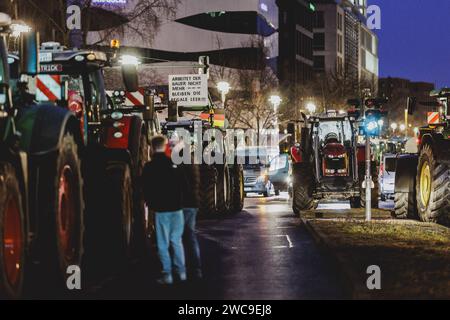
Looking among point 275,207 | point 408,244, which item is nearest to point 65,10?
point 275,207

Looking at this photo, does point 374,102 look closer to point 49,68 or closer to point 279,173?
point 49,68

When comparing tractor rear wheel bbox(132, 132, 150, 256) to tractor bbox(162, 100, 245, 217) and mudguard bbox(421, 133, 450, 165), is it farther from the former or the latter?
tractor bbox(162, 100, 245, 217)

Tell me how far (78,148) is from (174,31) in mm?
85151

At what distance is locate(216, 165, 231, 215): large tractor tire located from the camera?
29156 mm

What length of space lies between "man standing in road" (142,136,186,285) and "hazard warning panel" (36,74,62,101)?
1405 mm

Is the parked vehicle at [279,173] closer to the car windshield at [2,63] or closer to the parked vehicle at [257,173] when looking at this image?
the parked vehicle at [257,173]

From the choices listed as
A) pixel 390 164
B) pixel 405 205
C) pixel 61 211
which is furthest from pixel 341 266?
pixel 390 164

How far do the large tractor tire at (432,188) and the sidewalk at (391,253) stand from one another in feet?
1.11

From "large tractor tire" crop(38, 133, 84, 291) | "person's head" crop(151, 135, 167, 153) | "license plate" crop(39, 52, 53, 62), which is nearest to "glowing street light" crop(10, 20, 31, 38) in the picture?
"license plate" crop(39, 52, 53, 62)

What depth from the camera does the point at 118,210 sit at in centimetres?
1501

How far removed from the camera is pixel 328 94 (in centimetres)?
10325

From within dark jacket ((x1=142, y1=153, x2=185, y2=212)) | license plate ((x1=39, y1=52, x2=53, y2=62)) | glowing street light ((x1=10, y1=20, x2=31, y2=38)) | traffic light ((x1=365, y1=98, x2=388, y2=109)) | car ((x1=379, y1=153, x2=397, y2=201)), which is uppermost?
glowing street light ((x1=10, y1=20, x2=31, y2=38))

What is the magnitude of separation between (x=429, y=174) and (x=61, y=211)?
12.7 metres
